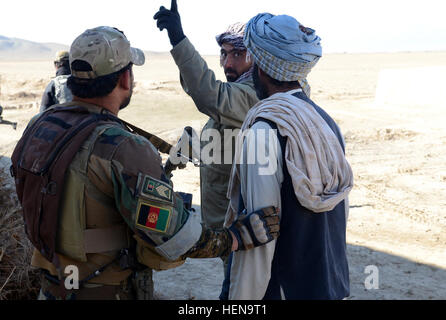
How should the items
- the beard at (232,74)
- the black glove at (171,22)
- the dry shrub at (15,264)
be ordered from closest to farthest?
the black glove at (171,22)
the beard at (232,74)
the dry shrub at (15,264)

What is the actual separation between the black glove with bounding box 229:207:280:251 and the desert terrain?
2037mm

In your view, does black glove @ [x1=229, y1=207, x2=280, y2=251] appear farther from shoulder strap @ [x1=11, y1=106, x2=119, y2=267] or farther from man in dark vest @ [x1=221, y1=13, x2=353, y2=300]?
shoulder strap @ [x1=11, y1=106, x2=119, y2=267]

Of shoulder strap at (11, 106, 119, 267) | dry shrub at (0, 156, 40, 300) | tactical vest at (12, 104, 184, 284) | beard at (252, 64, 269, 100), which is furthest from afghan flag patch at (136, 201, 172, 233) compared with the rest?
dry shrub at (0, 156, 40, 300)

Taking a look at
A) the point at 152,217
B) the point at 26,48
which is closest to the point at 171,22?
the point at 152,217

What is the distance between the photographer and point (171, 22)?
2645mm

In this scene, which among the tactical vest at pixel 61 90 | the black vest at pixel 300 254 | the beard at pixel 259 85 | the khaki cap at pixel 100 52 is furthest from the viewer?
the tactical vest at pixel 61 90

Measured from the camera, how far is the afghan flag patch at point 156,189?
5.95 feet

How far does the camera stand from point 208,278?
4539mm

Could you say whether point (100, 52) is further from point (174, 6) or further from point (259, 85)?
point (174, 6)

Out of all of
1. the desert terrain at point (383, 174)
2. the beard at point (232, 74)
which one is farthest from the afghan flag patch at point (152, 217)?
the desert terrain at point (383, 174)

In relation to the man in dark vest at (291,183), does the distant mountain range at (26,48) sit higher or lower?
higher

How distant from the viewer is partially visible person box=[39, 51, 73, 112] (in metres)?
5.28

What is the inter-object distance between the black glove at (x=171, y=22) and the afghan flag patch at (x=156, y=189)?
3.46ft

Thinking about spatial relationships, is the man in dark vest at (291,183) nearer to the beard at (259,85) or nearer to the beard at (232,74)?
the beard at (259,85)
